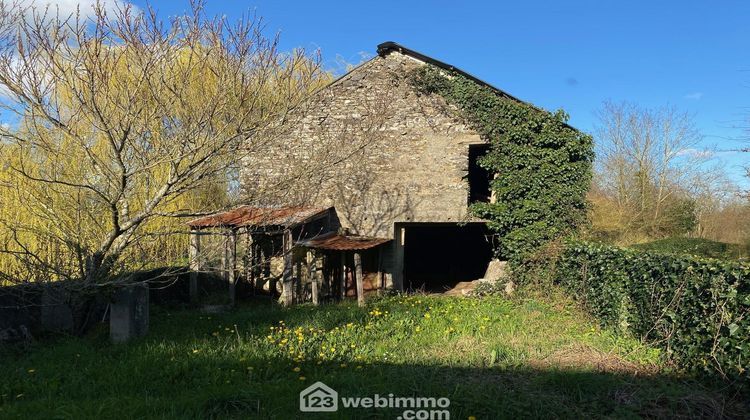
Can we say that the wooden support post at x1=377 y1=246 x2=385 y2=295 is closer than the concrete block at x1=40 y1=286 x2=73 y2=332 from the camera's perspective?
No

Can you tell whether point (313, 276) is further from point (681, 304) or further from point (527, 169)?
point (681, 304)

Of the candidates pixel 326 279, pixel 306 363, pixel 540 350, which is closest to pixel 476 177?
pixel 326 279

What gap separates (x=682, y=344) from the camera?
5.80m

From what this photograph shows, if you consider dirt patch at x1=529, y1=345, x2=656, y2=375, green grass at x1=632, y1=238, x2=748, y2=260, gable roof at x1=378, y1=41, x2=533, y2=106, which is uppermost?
gable roof at x1=378, y1=41, x2=533, y2=106

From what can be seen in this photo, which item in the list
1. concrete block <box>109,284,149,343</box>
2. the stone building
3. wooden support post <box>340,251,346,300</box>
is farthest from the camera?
the stone building

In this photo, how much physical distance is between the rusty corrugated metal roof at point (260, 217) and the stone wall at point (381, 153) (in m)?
0.96

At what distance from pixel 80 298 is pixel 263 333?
2840 millimetres

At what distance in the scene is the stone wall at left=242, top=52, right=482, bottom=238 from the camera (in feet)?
40.5

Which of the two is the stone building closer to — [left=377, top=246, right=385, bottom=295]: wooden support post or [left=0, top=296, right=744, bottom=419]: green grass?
[left=377, top=246, right=385, bottom=295]: wooden support post

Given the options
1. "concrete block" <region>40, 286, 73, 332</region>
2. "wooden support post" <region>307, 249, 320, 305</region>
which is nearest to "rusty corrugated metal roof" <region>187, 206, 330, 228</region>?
"wooden support post" <region>307, 249, 320, 305</region>

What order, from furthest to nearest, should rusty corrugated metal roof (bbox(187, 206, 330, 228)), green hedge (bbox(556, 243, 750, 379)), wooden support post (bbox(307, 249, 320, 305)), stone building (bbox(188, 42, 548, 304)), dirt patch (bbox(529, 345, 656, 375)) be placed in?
stone building (bbox(188, 42, 548, 304)), wooden support post (bbox(307, 249, 320, 305)), rusty corrugated metal roof (bbox(187, 206, 330, 228)), dirt patch (bbox(529, 345, 656, 375)), green hedge (bbox(556, 243, 750, 379))

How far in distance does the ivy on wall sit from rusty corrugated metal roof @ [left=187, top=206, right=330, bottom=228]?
4631 millimetres

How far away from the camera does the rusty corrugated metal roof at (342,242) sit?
34.3 ft

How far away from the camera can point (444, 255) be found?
707 inches
